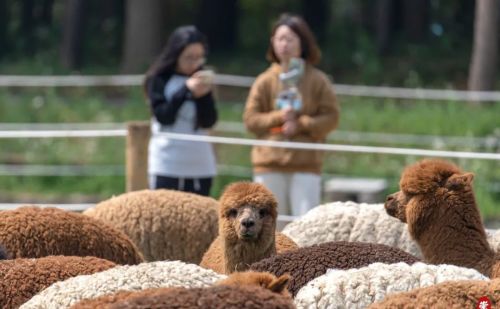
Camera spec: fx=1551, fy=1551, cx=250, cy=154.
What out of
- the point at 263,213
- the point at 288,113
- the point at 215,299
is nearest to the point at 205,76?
the point at 288,113

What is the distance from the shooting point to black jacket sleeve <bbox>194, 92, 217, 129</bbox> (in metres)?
9.15

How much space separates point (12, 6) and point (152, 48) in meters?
7.99

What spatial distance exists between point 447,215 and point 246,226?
0.82m

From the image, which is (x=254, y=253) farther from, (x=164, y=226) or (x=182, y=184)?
(x=182, y=184)

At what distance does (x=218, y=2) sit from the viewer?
27.3 m

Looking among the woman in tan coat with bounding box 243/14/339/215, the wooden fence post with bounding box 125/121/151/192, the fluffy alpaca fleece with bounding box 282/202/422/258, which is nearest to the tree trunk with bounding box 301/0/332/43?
the woman in tan coat with bounding box 243/14/339/215

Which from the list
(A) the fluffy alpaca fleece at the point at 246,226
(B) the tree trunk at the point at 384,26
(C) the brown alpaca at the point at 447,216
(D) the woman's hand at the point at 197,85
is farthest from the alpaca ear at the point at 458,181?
(B) the tree trunk at the point at 384,26

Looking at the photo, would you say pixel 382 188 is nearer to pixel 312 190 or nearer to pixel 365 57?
pixel 312 190

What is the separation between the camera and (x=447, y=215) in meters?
6.23

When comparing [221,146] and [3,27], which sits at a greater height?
[3,27]

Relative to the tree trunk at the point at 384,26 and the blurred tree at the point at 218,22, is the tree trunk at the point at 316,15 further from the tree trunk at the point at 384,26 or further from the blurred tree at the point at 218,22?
the tree trunk at the point at 384,26

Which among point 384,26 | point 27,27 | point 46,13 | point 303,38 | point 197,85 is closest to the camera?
point 197,85

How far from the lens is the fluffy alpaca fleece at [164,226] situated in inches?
300

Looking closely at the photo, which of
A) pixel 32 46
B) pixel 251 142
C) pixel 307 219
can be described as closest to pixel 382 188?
pixel 251 142
